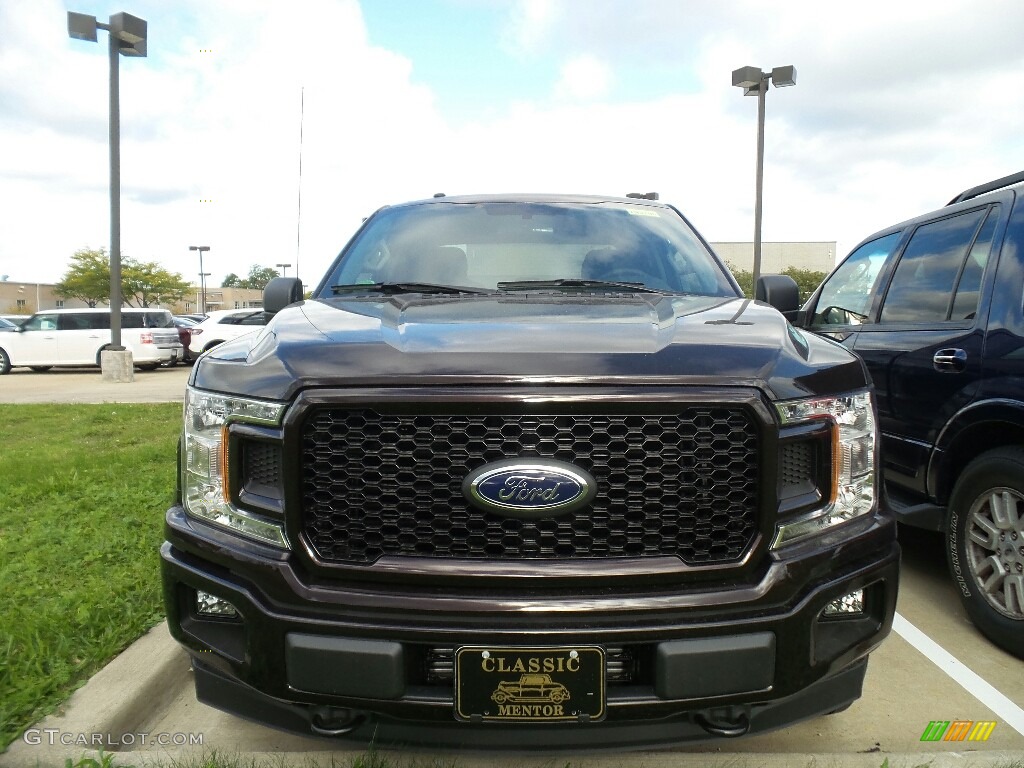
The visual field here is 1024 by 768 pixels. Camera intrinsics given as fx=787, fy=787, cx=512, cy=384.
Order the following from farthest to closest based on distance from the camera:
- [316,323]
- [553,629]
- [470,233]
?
[470,233] → [316,323] → [553,629]

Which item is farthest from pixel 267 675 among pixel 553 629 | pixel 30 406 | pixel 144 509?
pixel 30 406

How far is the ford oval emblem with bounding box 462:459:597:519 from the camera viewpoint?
6.01ft

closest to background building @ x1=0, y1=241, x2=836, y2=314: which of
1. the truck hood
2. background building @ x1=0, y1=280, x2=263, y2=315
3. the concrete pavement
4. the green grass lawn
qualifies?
background building @ x1=0, y1=280, x2=263, y2=315

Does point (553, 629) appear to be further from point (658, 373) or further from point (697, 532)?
point (658, 373)

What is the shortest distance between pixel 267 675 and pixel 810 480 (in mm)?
1432

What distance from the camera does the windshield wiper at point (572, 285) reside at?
2934 millimetres

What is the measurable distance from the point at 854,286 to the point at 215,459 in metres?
4.30

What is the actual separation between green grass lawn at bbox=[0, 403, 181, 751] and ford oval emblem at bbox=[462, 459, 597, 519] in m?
1.74

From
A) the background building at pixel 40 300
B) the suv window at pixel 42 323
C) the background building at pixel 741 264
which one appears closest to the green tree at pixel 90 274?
the background building at pixel 741 264

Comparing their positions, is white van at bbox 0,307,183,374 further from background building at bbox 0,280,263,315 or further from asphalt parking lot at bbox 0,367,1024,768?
background building at bbox 0,280,263,315

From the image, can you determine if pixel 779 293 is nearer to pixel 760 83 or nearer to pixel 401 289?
pixel 401 289

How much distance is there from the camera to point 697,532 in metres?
1.91

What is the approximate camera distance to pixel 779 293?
3.36 meters

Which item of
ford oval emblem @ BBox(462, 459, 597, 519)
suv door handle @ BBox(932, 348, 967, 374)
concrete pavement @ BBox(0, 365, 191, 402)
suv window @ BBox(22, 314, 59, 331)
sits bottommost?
concrete pavement @ BBox(0, 365, 191, 402)
